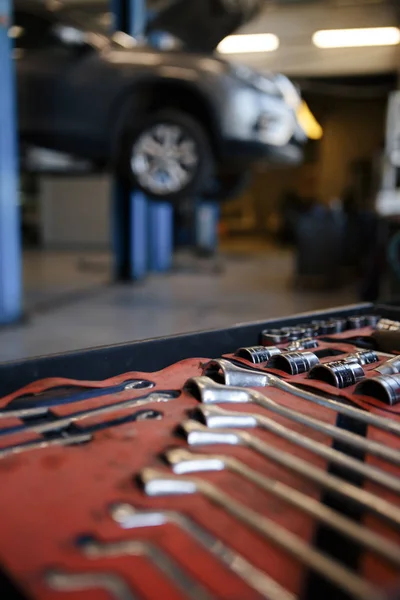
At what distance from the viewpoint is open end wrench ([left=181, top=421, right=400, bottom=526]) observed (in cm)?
69

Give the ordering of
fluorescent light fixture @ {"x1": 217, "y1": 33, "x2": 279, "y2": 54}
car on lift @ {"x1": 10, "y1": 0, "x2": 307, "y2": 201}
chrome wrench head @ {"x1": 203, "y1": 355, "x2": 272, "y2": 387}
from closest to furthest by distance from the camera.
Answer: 1. chrome wrench head @ {"x1": 203, "y1": 355, "x2": 272, "y2": 387}
2. car on lift @ {"x1": 10, "y1": 0, "x2": 307, "y2": 201}
3. fluorescent light fixture @ {"x1": 217, "y1": 33, "x2": 279, "y2": 54}

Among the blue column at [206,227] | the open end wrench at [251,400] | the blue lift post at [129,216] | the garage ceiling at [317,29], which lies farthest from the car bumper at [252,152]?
the garage ceiling at [317,29]

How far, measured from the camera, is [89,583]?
56 cm

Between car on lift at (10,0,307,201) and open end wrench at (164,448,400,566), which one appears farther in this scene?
car on lift at (10,0,307,201)

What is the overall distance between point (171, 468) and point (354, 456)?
0.26m

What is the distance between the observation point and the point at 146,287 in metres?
5.39

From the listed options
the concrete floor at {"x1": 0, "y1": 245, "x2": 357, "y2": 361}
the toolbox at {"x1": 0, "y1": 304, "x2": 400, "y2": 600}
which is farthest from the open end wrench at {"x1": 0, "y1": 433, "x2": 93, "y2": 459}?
the concrete floor at {"x1": 0, "y1": 245, "x2": 357, "y2": 361}

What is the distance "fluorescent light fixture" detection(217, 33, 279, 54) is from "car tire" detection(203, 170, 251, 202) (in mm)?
5388

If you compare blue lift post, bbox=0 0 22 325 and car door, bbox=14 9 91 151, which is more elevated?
car door, bbox=14 9 91 151

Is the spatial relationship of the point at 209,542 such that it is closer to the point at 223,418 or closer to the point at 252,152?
the point at 223,418

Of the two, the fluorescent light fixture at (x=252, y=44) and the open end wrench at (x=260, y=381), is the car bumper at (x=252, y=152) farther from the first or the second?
the fluorescent light fixture at (x=252, y=44)

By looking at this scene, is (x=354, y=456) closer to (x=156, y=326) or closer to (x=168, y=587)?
(x=168, y=587)

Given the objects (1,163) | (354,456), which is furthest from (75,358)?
(1,163)

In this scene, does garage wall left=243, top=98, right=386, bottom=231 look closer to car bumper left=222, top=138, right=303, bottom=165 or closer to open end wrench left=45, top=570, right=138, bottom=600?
car bumper left=222, top=138, right=303, bottom=165
